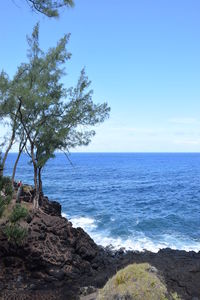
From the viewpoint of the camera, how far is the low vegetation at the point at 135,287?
9.95m

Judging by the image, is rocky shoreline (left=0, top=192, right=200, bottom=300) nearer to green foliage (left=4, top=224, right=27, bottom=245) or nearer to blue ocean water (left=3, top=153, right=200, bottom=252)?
green foliage (left=4, top=224, right=27, bottom=245)

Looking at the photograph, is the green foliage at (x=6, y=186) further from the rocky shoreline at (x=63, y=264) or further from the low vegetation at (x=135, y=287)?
the low vegetation at (x=135, y=287)

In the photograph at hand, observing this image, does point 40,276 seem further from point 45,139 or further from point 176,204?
point 176,204

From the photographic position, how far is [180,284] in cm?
1625

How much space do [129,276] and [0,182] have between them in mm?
7903

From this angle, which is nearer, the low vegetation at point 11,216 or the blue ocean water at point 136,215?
the low vegetation at point 11,216

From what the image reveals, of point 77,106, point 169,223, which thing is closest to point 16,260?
point 77,106

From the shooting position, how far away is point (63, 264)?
18750mm

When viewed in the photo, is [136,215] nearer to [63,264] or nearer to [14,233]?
[63,264]

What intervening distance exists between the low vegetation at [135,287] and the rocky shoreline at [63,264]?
509 cm

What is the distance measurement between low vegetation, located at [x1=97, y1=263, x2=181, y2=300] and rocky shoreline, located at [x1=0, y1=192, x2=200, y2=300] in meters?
5.09

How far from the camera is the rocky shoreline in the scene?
16.0 m

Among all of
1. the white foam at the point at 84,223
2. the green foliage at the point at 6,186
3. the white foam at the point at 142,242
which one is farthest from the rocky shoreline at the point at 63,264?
the white foam at the point at 84,223

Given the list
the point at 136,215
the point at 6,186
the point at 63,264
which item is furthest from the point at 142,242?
the point at 6,186
